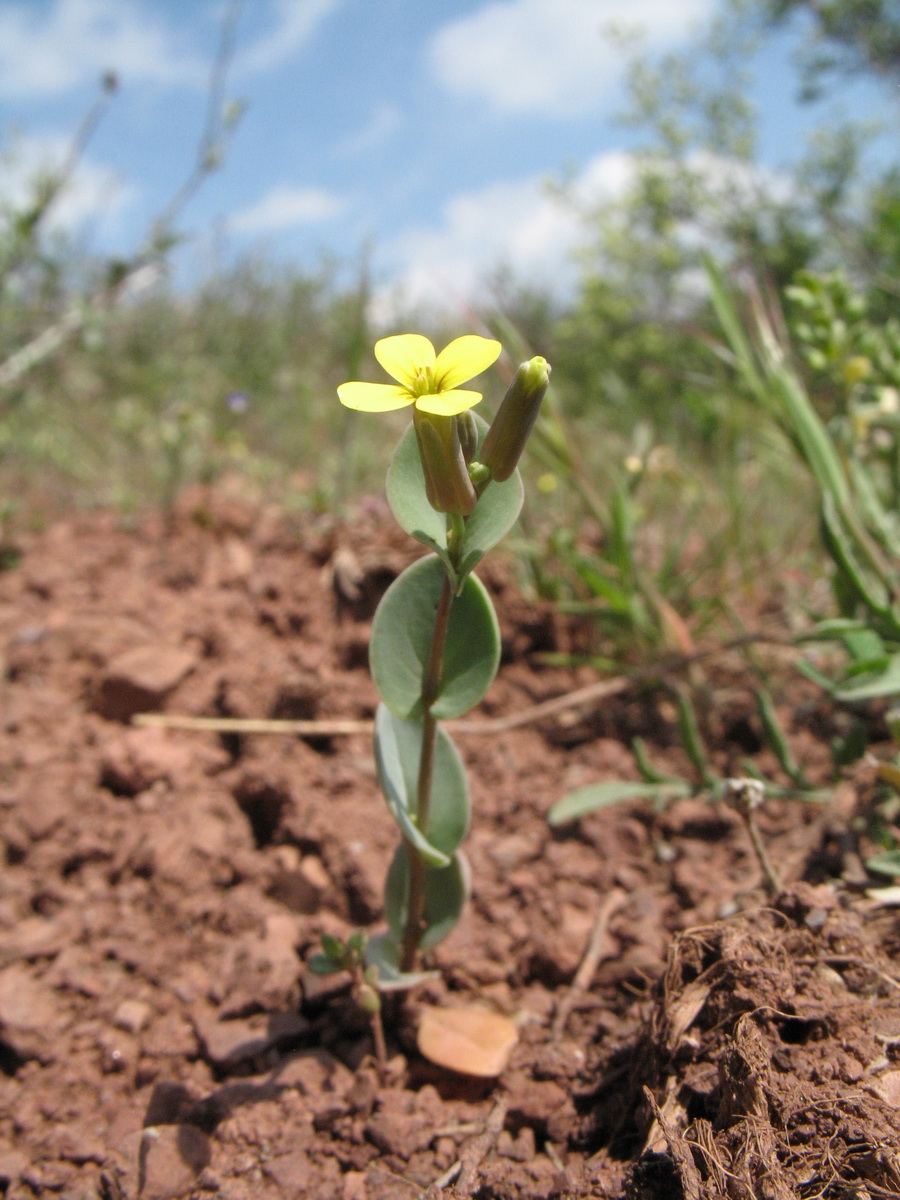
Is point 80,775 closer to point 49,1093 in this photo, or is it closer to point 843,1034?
point 49,1093

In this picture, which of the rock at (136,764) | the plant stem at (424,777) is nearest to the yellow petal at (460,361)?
the plant stem at (424,777)

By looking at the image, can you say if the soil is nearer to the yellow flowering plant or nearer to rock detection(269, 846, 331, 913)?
rock detection(269, 846, 331, 913)

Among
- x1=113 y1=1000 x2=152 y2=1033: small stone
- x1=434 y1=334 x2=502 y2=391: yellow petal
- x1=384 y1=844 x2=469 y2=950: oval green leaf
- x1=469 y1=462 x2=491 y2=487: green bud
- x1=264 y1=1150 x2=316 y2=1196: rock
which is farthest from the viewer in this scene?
x1=113 y1=1000 x2=152 y2=1033: small stone

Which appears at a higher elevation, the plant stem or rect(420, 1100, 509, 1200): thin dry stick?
the plant stem

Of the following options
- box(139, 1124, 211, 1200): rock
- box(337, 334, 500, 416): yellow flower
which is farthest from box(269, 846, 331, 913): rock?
box(337, 334, 500, 416): yellow flower

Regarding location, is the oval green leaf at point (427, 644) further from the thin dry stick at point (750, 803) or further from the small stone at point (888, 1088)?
the small stone at point (888, 1088)

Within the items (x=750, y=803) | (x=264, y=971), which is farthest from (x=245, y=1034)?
(x=750, y=803)
